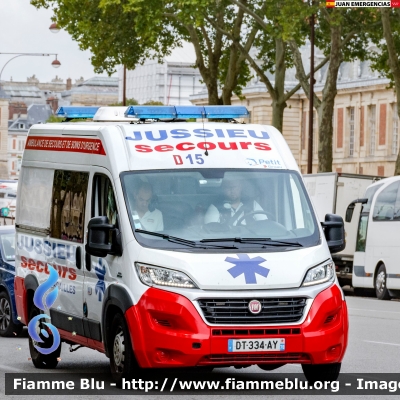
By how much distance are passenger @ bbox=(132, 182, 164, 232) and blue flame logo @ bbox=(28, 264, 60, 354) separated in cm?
176

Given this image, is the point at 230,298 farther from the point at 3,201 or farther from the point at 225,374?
the point at 3,201

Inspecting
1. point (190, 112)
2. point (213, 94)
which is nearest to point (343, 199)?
point (213, 94)

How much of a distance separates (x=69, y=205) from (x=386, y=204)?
21860 mm

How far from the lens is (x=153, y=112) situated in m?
12.8

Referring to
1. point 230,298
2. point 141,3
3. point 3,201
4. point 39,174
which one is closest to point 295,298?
point 230,298

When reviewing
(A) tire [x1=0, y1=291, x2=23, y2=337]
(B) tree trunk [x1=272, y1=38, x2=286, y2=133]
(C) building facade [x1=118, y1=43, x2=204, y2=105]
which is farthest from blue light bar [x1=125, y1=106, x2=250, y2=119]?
(C) building facade [x1=118, y1=43, x2=204, y2=105]

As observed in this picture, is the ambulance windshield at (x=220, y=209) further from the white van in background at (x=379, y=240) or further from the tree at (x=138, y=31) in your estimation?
the tree at (x=138, y=31)

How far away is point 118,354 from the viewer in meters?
11.4

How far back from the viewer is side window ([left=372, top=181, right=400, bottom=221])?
3347 cm

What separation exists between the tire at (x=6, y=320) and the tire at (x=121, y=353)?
6753 mm

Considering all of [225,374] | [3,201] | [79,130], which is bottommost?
[3,201]

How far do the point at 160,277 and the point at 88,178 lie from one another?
1.88 m

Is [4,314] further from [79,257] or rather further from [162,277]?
[162,277]

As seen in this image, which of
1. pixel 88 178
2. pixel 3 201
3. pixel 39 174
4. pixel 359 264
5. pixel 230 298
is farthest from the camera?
pixel 3 201
